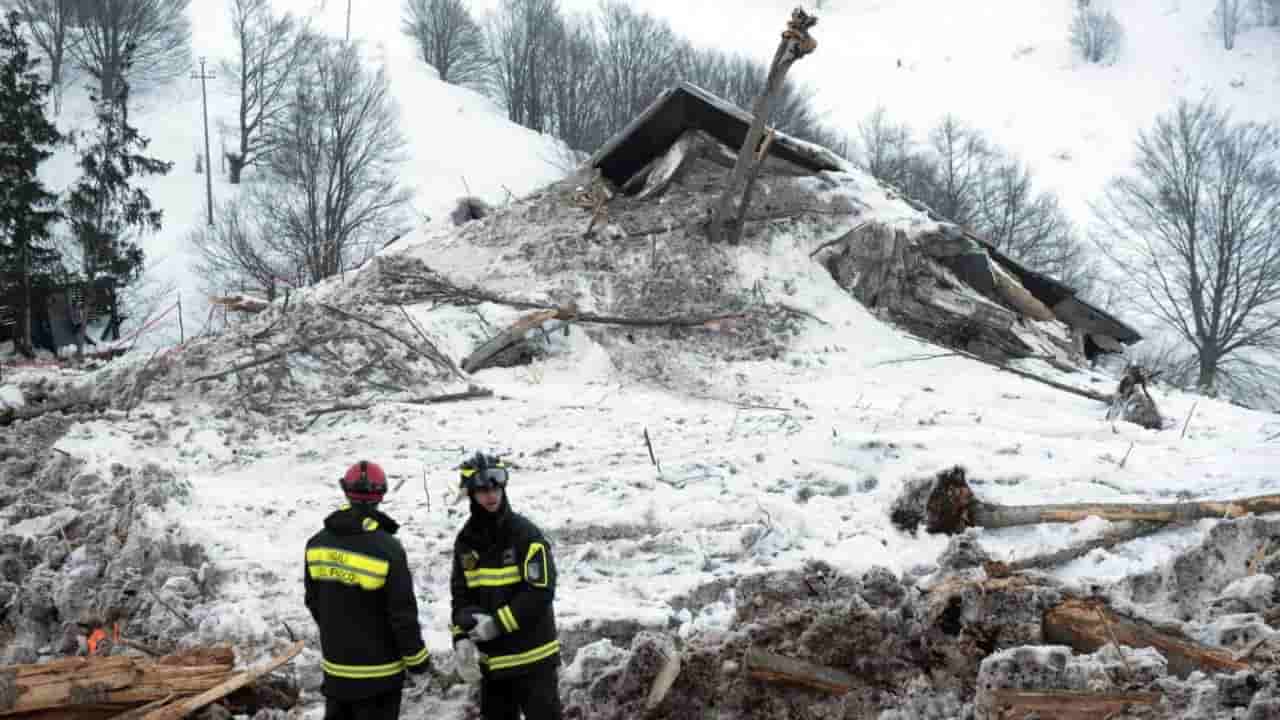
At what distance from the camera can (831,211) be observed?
14094 millimetres

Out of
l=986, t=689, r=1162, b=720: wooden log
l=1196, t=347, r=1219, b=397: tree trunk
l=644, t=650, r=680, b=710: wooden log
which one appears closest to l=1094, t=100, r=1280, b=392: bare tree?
l=1196, t=347, r=1219, b=397: tree trunk

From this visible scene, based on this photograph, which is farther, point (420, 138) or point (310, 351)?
point (420, 138)

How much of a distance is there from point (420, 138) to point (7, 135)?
724 inches

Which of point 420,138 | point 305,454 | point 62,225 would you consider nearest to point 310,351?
point 305,454

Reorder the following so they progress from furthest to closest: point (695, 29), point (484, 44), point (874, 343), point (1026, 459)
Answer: point (695, 29) → point (484, 44) → point (874, 343) → point (1026, 459)

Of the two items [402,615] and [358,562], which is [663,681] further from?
[358,562]

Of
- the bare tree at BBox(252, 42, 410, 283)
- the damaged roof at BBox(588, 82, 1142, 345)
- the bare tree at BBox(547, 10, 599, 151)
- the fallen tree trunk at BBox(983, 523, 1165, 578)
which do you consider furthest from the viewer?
the bare tree at BBox(547, 10, 599, 151)

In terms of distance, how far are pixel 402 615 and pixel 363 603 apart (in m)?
0.17

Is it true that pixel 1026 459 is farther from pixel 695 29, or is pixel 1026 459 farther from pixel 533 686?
pixel 695 29

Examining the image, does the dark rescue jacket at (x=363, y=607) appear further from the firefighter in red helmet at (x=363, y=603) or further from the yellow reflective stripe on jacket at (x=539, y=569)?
the yellow reflective stripe on jacket at (x=539, y=569)

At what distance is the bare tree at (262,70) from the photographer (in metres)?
37.0

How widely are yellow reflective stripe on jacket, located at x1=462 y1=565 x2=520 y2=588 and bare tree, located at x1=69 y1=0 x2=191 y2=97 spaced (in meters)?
38.7

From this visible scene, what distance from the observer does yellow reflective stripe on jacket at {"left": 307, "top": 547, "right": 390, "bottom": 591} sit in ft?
11.4

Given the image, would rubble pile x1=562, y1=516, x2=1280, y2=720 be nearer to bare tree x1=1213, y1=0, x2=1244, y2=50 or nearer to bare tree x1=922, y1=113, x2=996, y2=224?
bare tree x1=922, y1=113, x2=996, y2=224
